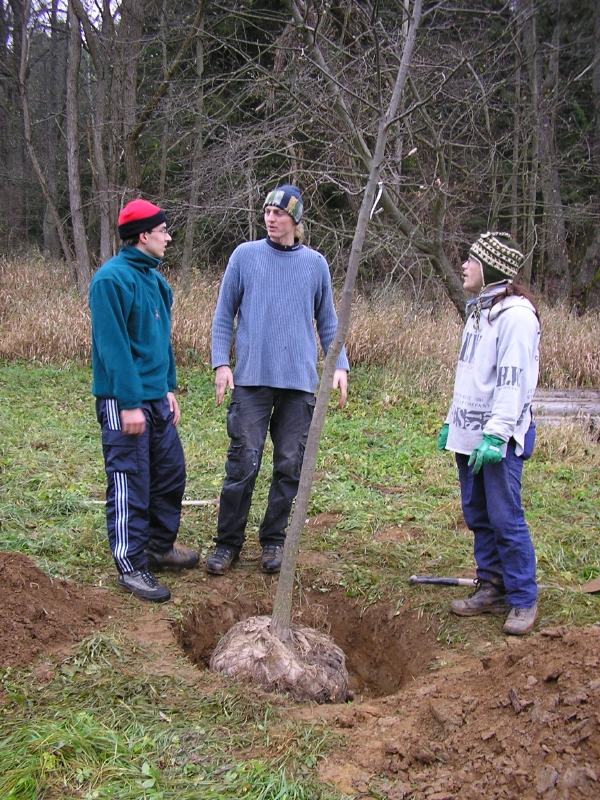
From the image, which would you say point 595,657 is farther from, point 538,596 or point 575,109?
point 575,109

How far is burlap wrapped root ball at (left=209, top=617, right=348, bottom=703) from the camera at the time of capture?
3.29m

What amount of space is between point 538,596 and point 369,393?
5.38 metres

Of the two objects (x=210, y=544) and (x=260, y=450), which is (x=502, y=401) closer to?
(x=260, y=450)

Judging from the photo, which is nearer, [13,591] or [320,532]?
[13,591]

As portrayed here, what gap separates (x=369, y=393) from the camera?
9297 mm

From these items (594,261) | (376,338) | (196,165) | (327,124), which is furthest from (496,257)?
(594,261)

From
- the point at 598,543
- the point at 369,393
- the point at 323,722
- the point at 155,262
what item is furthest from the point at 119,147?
the point at 323,722

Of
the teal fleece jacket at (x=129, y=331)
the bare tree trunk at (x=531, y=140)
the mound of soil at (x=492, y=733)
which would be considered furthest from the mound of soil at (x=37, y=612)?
the bare tree trunk at (x=531, y=140)

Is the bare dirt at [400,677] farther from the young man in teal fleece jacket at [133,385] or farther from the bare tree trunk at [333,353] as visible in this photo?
the bare tree trunk at [333,353]

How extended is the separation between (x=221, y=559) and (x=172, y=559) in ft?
0.96

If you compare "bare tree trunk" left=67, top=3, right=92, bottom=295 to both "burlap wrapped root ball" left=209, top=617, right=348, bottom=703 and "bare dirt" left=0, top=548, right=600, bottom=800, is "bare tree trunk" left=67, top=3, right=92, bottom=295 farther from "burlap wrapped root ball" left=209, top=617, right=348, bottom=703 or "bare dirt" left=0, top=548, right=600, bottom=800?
"burlap wrapped root ball" left=209, top=617, right=348, bottom=703

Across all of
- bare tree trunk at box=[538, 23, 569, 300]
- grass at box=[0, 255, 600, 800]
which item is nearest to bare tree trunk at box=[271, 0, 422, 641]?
grass at box=[0, 255, 600, 800]

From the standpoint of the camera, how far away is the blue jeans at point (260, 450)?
4.23m

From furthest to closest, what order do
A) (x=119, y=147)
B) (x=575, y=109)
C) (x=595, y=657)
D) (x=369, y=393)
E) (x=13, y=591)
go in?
(x=575, y=109), (x=119, y=147), (x=369, y=393), (x=13, y=591), (x=595, y=657)
